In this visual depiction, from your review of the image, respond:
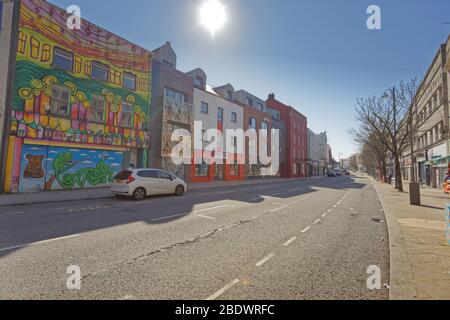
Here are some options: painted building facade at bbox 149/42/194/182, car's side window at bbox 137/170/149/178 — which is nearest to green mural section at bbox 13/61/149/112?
painted building facade at bbox 149/42/194/182

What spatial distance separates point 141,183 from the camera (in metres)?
12.0

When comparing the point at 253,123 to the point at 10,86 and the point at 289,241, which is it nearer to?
the point at 10,86

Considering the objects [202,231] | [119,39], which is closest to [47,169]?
[119,39]

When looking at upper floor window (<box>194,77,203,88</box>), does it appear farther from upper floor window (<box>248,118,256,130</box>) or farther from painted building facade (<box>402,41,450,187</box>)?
painted building facade (<box>402,41,450,187</box>)

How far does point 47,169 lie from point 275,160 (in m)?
35.1

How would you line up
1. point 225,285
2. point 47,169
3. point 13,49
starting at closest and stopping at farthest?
point 225,285
point 13,49
point 47,169

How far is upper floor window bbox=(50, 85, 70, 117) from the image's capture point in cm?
1449

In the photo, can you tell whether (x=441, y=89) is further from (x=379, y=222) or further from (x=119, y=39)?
(x=119, y=39)

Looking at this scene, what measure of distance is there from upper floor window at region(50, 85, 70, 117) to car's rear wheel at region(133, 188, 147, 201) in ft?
26.2

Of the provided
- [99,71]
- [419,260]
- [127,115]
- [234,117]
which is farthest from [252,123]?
[419,260]

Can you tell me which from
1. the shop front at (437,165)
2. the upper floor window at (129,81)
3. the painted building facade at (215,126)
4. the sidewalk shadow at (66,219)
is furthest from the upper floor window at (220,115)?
the shop front at (437,165)

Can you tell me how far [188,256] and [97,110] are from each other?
15805mm

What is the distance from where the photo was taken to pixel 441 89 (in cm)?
2092

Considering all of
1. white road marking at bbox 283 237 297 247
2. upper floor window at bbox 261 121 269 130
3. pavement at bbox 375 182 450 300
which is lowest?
white road marking at bbox 283 237 297 247
